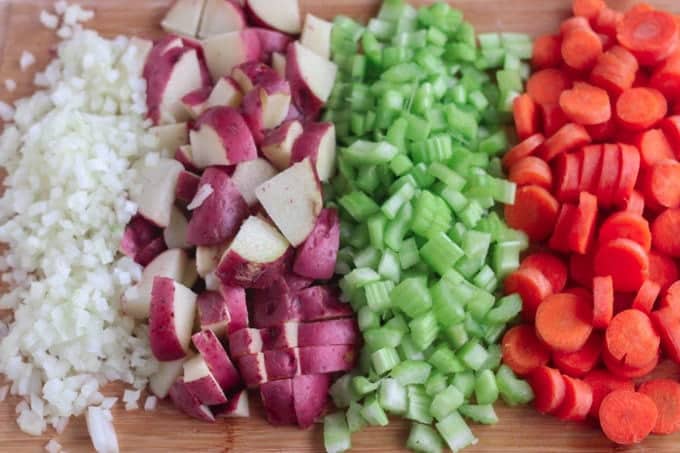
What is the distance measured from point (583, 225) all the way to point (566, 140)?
0.33 meters

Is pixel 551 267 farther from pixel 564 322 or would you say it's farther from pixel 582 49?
pixel 582 49

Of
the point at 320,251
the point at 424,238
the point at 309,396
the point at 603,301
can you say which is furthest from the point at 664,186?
the point at 309,396

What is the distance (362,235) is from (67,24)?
5.00 ft

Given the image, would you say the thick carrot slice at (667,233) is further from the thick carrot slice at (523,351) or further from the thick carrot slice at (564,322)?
the thick carrot slice at (523,351)

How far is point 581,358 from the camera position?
9.19 ft

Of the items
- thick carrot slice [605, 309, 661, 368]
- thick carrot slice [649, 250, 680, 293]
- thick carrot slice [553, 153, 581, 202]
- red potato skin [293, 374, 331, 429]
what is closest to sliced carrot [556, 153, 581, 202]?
thick carrot slice [553, 153, 581, 202]

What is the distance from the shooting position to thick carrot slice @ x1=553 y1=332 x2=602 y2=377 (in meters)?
2.79

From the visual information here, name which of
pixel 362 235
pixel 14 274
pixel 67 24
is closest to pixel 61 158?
pixel 14 274

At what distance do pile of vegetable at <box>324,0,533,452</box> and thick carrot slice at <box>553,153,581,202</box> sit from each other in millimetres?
166

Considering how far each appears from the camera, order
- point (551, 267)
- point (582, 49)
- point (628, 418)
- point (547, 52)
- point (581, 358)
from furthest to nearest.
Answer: point (547, 52) < point (582, 49) < point (551, 267) < point (581, 358) < point (628, 418)

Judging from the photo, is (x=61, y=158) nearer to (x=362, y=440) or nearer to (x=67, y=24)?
(x=67, y=24)

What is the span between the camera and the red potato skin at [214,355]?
277cm

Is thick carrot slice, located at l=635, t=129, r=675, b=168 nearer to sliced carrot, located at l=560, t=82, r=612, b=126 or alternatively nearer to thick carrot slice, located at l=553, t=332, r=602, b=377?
sliced carrot, located at l=560, t=82, r=612, b=126

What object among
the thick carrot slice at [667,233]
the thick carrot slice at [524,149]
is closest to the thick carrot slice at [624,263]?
the thick carrot slice at [667,233]
